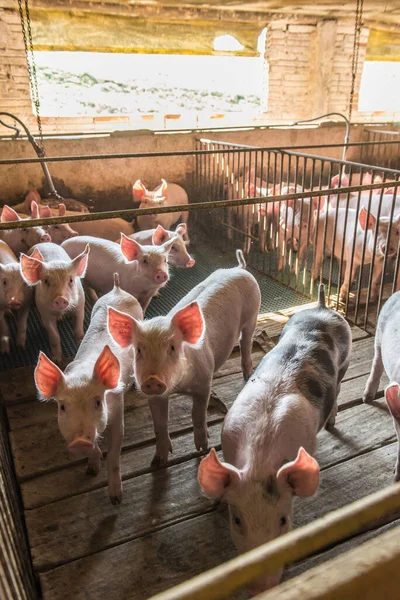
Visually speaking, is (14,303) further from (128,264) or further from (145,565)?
(145,565)

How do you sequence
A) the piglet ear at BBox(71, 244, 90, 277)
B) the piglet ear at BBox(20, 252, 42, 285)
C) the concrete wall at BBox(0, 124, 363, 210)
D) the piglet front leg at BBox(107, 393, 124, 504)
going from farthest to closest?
the concrete wall at BBox(0, 124, 363, 210)
the piglet ear at BBox(71, 244, 90, 277)
the piglet ear at BBox(20, 252, 42, 285)
the piglet front leg at BBox(107, 393, 124, 504)

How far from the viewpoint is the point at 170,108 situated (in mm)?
10859

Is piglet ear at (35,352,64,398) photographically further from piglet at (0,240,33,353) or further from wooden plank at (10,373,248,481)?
piglet at (0,240,33,353)

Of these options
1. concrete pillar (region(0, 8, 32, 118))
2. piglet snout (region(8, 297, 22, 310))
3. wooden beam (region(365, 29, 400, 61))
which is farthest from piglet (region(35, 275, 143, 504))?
wooden beam (region(365, 29, 400, 61))

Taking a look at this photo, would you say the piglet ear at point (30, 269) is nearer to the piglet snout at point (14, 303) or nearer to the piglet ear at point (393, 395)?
the piglet snout at point (14, 303)

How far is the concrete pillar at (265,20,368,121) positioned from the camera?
10148 millimetres

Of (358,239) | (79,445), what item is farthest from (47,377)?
(358,239)

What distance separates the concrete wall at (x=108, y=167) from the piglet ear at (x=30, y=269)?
362cm

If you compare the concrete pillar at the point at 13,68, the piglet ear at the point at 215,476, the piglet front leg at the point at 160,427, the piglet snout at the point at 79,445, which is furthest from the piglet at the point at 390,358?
the concrete pillar at the point at 13,68

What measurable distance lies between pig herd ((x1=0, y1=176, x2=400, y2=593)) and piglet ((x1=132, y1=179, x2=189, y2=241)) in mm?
2619

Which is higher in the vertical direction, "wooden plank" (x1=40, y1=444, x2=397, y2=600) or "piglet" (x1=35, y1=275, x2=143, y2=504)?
"piglet" (x1=35, y1=275, x2=143, y2=504)

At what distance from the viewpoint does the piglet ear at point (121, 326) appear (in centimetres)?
214

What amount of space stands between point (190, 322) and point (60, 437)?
3.85ft

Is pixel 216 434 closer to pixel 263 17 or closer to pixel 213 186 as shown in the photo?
pixel 213 186
